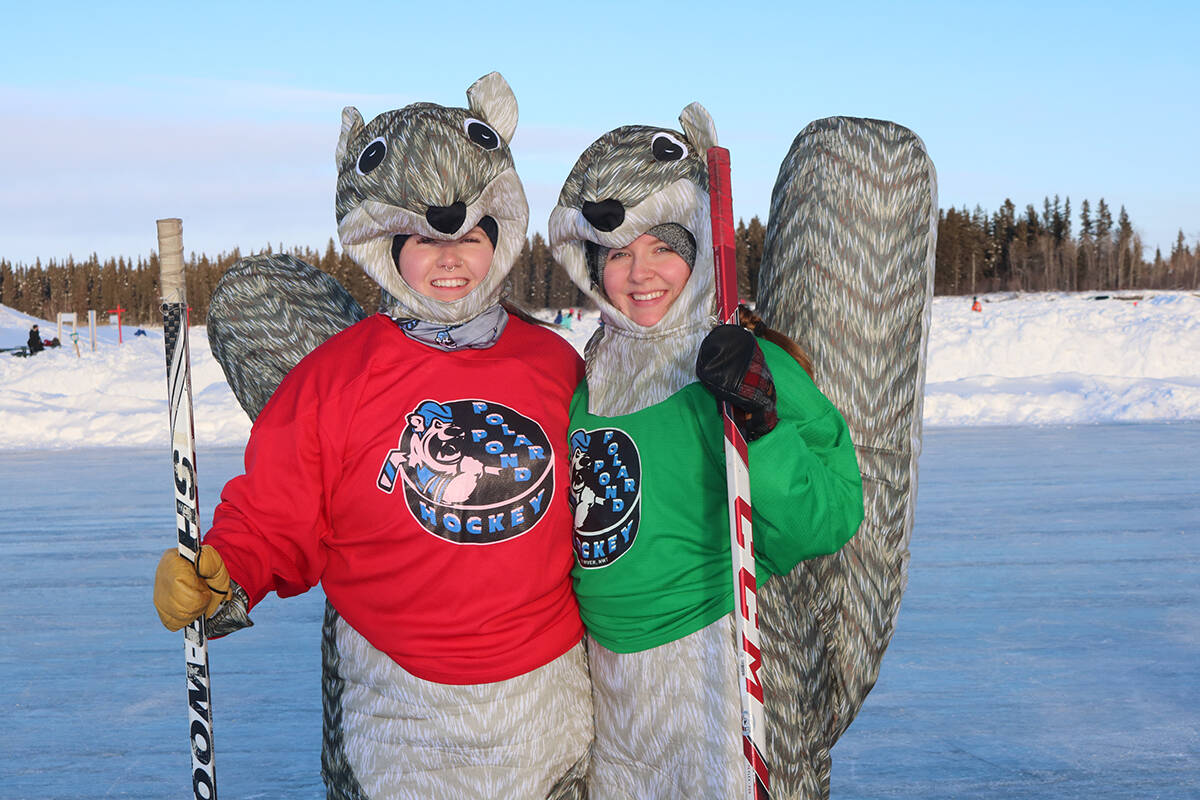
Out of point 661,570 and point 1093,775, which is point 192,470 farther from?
point 1093,775

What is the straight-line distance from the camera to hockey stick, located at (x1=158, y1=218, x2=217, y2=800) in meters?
1.77

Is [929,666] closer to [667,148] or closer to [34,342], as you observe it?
[667,148]

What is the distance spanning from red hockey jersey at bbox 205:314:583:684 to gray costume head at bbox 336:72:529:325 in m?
0.14

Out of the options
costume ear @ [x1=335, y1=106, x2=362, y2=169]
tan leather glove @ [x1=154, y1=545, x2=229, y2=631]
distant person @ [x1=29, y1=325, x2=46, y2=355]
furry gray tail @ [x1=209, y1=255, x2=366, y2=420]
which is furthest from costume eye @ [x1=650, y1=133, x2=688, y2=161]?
distant person @ [x1=29, y1=325, x2=46, y2=355]

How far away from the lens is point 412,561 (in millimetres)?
2023

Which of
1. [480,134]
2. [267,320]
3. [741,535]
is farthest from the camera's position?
[267,320]

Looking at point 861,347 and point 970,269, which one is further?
point 970,269

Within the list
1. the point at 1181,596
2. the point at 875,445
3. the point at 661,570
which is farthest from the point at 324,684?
the point at 1181,596

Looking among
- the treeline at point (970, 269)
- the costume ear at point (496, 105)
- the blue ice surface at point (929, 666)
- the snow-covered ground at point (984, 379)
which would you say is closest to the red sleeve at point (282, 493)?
the costume ear at point (496, 105)

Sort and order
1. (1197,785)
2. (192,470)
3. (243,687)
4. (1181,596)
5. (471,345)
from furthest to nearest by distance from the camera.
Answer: (1181,596), (243,687), (1197,785), (471,345), (192,470)

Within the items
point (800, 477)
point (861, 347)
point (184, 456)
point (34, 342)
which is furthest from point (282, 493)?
point (34, 342)

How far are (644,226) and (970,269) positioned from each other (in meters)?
49.5

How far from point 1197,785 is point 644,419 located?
7.57 feet

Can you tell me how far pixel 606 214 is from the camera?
2.02m
